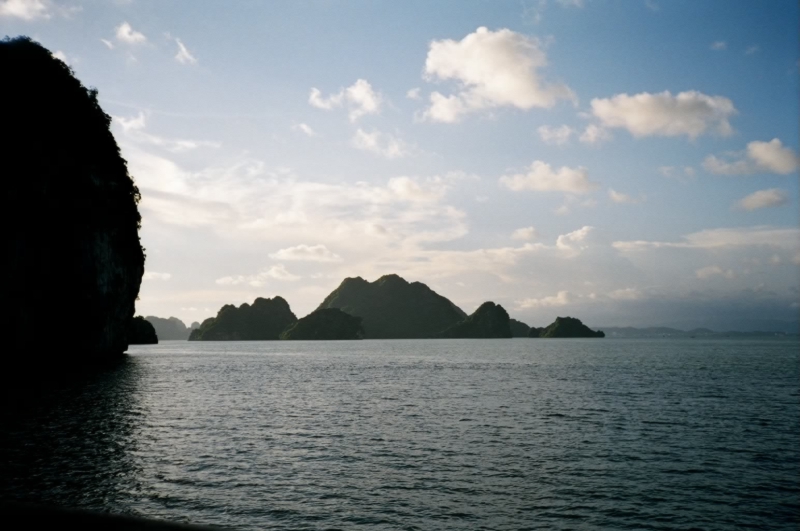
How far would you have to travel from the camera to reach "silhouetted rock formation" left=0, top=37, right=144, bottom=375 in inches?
2611

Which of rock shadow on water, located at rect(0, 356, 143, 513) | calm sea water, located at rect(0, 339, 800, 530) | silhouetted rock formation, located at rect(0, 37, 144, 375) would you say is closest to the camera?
calm sea water, located at rect(0, 339, 800, 530)

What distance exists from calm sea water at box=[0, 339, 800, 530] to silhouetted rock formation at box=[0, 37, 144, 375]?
2539 cm

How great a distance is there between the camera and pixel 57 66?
8925cm

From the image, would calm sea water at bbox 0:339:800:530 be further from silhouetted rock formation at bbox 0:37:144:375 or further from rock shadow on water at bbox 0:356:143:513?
silhouetted rock formation at bbox 0:37:144:375

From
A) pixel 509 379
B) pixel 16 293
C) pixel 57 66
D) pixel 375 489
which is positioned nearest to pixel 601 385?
pixel 509 379

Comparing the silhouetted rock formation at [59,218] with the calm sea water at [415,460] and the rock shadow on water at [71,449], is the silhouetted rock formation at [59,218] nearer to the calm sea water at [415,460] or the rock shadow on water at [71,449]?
the rock shadow on water at [71,449]

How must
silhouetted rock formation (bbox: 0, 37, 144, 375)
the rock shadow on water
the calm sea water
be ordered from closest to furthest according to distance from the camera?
the calm sea water → the rock shadow on water → silhouetted rock formation (bbox: 0, 37, 144, 375)

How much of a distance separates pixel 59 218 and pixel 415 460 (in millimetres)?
69960

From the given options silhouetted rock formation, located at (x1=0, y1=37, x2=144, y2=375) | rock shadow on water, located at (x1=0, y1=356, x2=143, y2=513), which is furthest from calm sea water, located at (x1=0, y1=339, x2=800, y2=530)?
silhouetted rock formation, located at (x1=0, y1=37, x2=144, y2=375)

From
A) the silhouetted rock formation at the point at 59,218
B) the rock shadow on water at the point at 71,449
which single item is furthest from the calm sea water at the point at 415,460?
the silhouetted rock formation at the point at 59,218

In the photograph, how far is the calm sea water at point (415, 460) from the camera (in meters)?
18.9

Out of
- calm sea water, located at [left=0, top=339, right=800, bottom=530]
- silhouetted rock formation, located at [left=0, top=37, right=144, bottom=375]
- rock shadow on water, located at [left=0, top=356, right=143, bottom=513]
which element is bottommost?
calm sea water, located at [left=0, top=339, right=800, bottom=530]

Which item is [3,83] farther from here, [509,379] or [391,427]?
[509,379]

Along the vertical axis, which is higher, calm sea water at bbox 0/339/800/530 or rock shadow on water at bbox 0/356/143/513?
rock shadow on water at bbox 0/356/143/513
